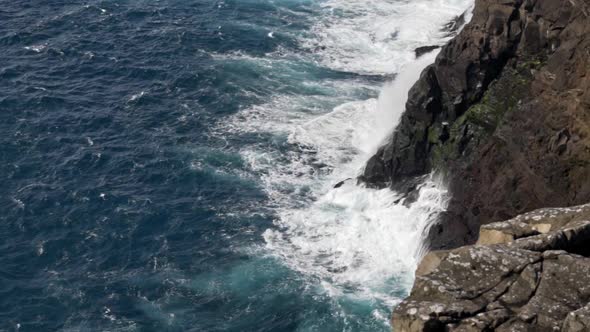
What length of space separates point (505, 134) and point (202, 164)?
98.3ft

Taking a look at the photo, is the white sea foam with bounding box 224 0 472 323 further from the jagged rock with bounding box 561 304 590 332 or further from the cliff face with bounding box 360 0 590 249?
the jagged rock with bounding box 561 304 590 332

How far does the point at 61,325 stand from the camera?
60.3 metres

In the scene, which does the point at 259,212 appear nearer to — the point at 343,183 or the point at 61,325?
the point at 343,183

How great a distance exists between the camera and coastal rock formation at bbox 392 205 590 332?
112ft

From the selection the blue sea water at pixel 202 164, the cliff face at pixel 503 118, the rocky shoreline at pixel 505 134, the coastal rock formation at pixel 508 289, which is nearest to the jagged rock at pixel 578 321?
the coastal rock formation at pixel 508 289

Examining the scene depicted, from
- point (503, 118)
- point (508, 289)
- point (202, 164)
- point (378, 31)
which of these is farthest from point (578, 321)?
point (378, 31)

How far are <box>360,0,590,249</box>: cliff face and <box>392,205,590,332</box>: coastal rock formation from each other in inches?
771

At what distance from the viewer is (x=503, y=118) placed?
6294 centimetres

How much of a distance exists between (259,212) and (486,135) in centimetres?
2069

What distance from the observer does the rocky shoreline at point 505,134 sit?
4222 cm

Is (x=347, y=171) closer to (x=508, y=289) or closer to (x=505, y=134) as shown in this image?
(x=505, y=134)

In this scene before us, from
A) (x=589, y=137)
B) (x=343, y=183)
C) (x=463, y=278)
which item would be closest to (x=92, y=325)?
(x=343, y=183)

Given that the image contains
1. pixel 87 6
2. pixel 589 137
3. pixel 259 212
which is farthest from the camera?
pixel 87 6

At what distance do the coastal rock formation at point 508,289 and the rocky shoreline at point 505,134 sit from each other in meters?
Result: 0.24
